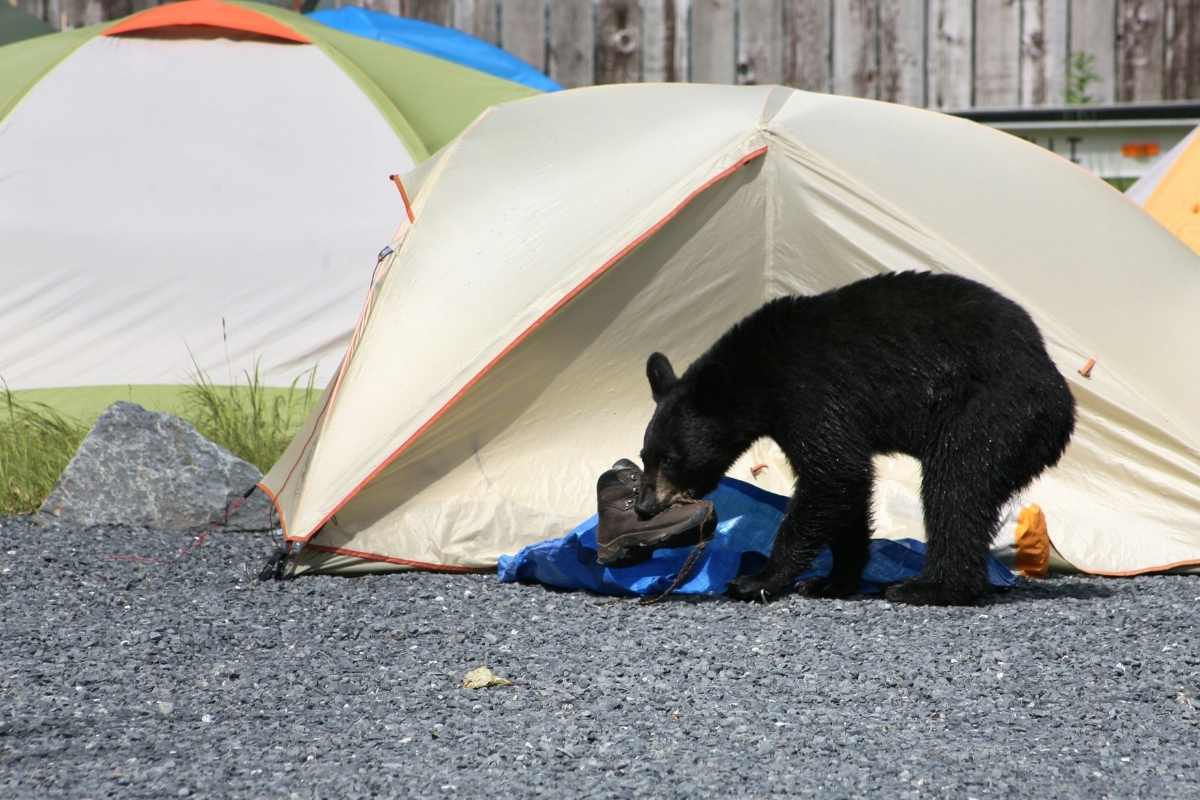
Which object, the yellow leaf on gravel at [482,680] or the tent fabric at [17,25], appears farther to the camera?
the tent fabric at [17,25]

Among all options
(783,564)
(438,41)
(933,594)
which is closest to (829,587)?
(783,564)

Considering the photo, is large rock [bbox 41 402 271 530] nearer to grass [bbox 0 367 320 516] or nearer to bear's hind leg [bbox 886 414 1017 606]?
grass [bbox 0 367 320 516]

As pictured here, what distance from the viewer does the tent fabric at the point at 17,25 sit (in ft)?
29.3

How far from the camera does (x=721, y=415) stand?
4461mm

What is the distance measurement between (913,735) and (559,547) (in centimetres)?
163

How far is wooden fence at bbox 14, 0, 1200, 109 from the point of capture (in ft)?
29.3

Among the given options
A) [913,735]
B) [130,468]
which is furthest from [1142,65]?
[913,735]

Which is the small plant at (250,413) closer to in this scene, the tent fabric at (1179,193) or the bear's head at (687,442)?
the bear's head at (687,442)

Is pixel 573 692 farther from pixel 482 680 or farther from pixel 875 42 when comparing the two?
pixel 875 42

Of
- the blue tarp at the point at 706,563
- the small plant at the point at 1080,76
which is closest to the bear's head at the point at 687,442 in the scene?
the blue tarp at the point at 706,563

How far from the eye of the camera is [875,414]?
14.3 feet

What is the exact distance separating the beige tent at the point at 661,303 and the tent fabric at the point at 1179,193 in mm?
1922

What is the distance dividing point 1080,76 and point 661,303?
15.9ft

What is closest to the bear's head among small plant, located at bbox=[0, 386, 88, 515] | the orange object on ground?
the orange object on ground
